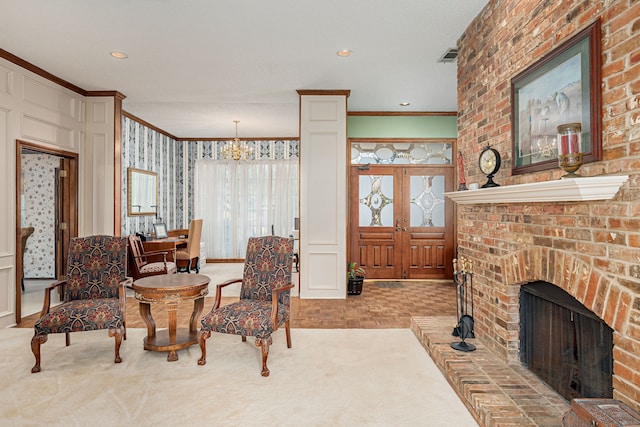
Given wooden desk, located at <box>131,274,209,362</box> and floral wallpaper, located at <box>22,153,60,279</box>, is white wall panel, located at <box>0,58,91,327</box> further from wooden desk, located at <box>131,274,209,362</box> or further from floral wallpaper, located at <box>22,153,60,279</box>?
floral wallpaper, located at <box>22,153,60,279</box>

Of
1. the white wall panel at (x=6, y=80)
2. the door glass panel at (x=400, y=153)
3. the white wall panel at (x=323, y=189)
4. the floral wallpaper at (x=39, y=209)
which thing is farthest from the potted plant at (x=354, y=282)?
the floral wallpaper at (x=39, y=209)

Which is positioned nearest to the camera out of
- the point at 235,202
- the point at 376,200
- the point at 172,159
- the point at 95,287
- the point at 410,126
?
the point at 95,287

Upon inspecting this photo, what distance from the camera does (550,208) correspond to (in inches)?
85.7

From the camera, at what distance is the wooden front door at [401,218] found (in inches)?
261

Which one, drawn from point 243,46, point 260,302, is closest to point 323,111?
point 243,46

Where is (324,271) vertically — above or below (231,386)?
above

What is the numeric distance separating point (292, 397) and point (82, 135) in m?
4.74

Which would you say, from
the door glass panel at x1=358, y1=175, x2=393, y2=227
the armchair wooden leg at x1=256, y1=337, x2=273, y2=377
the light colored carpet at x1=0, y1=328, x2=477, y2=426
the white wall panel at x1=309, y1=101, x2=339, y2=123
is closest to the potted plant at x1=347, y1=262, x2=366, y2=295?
the door glass panel at x1=358, y1=175, x2=393, y2=227

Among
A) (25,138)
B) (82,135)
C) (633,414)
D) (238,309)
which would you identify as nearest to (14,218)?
(25,138)

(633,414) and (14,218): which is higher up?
(14,218)

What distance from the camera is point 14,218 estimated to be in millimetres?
4191

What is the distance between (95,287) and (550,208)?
366cm

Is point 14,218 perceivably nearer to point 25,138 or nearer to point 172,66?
point 25,138

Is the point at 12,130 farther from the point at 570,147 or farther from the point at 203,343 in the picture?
the point at 570,147
